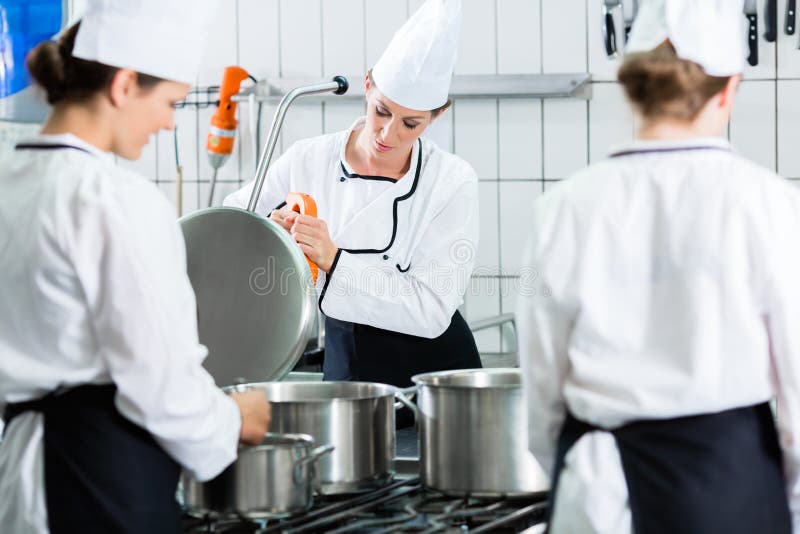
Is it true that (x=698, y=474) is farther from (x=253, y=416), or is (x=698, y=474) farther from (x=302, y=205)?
(x=302, y=205)

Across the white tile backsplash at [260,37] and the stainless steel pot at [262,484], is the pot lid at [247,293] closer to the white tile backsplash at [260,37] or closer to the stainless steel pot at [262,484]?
the stainless steel pot at [262,484]

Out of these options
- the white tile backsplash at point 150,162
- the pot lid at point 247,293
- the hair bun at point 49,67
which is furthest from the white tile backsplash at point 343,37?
the hair bun at point 49,67

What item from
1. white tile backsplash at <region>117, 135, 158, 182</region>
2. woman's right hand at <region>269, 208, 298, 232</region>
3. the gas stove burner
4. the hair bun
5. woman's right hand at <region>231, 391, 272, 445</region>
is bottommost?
the gas stove burner

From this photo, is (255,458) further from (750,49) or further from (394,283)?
(750,49)

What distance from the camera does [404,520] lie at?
1221mm

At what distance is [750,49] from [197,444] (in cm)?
223

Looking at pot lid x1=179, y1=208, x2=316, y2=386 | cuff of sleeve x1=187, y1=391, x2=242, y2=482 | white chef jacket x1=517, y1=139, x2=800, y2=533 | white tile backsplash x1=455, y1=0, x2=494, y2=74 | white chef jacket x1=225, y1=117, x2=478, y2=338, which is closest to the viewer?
white chef jacket x1=517, y1=139, x2=800, y2=533

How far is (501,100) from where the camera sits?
2.96 metres

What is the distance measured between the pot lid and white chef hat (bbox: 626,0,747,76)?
784 millimetres

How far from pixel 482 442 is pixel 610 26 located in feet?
6.17

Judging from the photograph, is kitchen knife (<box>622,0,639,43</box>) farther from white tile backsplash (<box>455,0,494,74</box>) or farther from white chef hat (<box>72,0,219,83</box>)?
white chef hat (<box>72,0,219,83</box>)

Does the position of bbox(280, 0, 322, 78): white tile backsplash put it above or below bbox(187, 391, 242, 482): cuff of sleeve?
above

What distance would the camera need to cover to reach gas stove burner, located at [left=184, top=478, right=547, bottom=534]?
1.19 m

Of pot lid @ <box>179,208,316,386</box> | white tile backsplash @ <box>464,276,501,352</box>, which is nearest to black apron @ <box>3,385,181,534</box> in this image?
pot lid @ <box>179,208,316,386</box>
